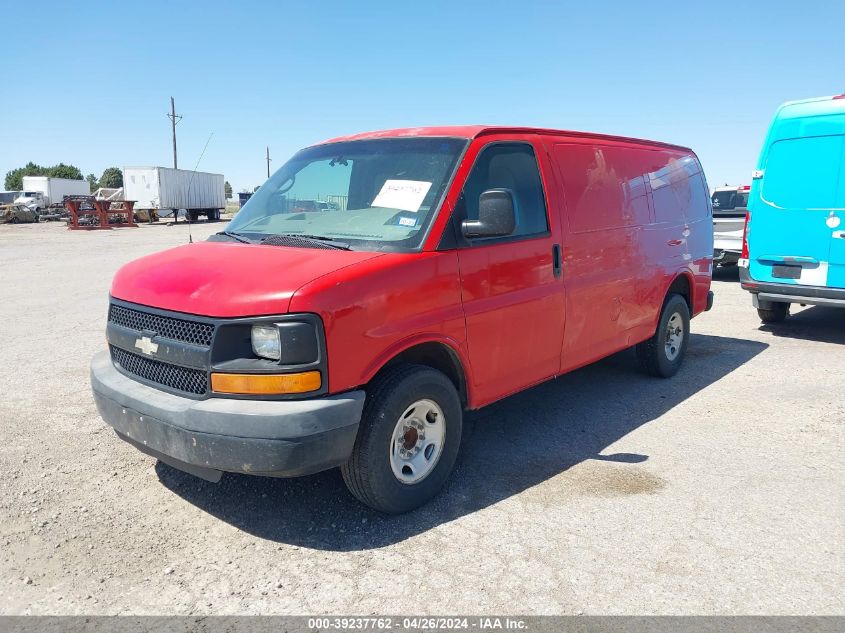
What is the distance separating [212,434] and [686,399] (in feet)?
13.9

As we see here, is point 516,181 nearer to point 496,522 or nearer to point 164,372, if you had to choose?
point 496,522

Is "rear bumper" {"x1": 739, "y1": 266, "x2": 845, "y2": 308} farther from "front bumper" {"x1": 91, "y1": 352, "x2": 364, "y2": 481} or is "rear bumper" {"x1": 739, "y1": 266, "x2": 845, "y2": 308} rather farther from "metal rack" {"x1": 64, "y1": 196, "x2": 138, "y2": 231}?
"metal rack" {"x1": 64, "y1": 196, "x2": 138, "y2": 231}

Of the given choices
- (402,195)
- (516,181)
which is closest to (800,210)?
(516,181)

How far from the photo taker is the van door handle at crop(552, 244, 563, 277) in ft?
14.8

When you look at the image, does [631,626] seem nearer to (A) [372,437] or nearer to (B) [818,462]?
(A) [372,437]

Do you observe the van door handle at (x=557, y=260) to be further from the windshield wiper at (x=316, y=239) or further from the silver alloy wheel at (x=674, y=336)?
the silver alloy wheel at (x=674, y=336)

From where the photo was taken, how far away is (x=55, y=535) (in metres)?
3.49

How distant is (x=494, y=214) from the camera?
371 centimetres

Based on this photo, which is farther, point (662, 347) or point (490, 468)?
point (662, 347)

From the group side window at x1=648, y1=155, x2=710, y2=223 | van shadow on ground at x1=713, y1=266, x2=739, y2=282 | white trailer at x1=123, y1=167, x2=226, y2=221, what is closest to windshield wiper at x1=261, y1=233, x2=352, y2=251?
side window at x1=648, y1=155, x2=710, y2=223

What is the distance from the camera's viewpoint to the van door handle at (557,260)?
177 inches

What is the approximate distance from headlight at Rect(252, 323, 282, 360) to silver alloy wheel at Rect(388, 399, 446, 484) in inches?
32.6

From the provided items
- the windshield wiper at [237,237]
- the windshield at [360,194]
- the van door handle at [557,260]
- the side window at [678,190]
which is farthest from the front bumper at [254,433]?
the side window at [678,190]

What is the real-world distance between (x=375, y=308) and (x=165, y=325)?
3.59ft
